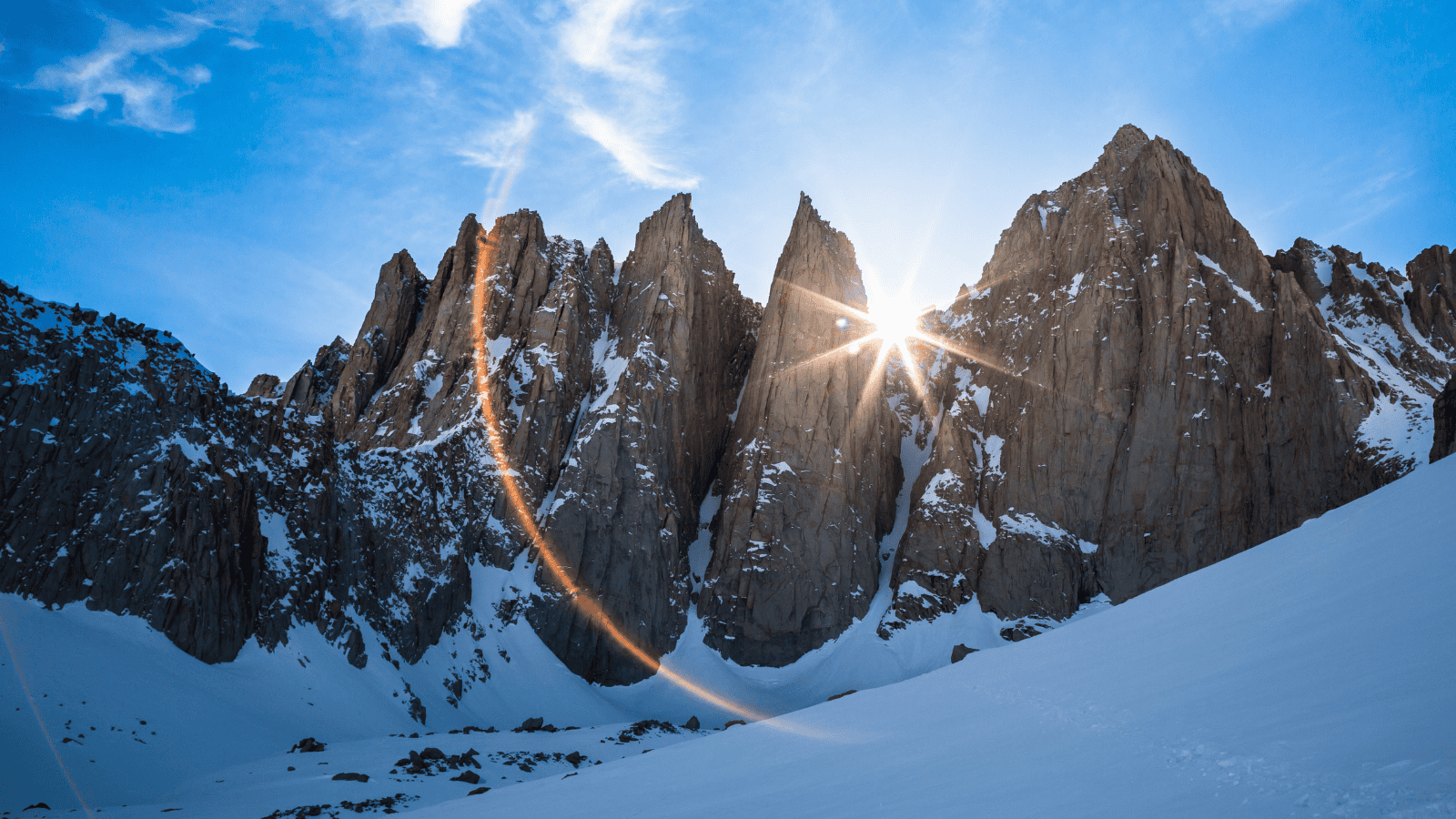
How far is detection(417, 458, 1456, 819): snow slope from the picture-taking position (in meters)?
5.93

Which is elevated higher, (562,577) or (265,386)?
(265,386)

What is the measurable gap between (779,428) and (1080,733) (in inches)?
2700

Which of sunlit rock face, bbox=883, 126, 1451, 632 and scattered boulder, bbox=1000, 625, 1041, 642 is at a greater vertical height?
sunlit rock face, bbox=883, 126, 1451, 632

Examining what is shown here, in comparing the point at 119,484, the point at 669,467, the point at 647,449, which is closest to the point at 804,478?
the point at 669,467

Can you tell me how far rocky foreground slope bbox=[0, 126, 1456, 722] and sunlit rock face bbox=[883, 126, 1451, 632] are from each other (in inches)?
11.2

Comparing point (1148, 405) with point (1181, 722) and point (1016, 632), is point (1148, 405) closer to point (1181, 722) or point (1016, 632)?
point (1016, 632)

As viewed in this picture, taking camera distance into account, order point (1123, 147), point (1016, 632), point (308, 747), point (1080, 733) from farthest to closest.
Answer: point (1123, 147) → point (1016, 632) → point (308, 747) → point (1080, 733)

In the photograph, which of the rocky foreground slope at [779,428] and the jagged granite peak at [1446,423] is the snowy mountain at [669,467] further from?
the jagged granite peak at [1446,423]

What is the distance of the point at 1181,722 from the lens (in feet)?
26.1

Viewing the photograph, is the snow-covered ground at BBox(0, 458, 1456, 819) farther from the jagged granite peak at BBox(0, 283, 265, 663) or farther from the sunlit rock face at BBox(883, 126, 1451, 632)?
the sunlit rock face at BBox(883, 126, 1451, 632)

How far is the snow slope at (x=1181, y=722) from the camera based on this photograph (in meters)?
5.93

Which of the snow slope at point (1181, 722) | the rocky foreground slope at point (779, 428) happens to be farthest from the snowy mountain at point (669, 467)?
the snow slope at point (1181, 722)

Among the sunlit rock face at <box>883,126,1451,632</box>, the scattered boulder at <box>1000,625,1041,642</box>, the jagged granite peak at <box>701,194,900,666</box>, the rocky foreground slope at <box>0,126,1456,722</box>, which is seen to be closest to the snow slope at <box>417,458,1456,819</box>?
the rocky foreground slope at <box>0,126,1456,722</box>

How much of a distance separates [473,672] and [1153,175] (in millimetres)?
77436
